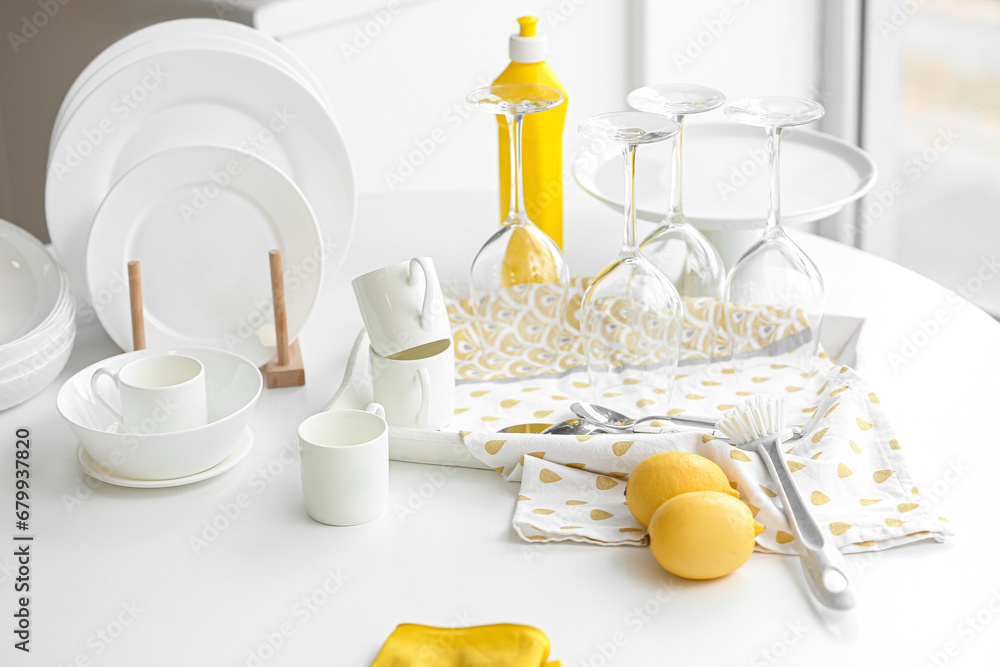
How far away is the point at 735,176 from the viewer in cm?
145

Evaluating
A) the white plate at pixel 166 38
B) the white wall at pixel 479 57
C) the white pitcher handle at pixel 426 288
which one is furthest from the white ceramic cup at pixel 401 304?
the white wall at pixel 479 57

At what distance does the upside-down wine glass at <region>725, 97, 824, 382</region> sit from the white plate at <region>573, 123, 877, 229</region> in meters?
0.14

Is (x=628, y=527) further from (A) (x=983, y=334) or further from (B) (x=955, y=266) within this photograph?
(B) (x=955, y=266)

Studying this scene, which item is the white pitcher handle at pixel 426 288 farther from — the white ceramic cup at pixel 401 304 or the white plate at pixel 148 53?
the white plate at pixel 148 53

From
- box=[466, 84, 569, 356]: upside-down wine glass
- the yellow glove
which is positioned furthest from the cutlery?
box=[466, 84, 569, 356]: upside-down wine glass

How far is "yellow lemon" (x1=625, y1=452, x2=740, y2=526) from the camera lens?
801mm

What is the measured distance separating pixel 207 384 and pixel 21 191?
44.5 inches

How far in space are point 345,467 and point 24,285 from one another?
0.56 meters

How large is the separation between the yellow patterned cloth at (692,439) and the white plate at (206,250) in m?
0.23

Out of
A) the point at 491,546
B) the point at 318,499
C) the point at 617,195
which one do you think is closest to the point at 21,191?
the point at 617,195

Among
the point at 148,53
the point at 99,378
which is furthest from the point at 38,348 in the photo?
the point at 148,53

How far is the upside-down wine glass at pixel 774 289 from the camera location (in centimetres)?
94

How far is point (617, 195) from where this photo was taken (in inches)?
51.6

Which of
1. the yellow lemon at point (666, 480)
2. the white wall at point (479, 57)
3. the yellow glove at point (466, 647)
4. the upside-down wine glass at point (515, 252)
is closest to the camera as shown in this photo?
the yellow glove at point (466, 647)
